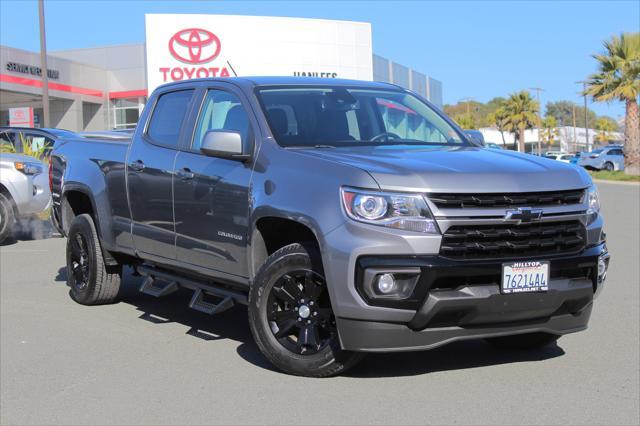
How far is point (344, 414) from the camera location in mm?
4617

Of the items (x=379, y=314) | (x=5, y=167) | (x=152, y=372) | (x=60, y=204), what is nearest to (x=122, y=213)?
(x=60, y=204)

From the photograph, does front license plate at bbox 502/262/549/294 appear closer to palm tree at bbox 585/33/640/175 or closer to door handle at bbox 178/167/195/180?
door handle at bbox 178/167/195/180

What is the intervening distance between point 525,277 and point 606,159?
5219 centimetres

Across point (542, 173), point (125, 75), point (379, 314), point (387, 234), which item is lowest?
point (379, 314)

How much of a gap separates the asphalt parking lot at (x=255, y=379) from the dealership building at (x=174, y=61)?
30047mm

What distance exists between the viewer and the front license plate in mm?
4863

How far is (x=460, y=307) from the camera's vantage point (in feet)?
15.6

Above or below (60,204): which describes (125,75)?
above

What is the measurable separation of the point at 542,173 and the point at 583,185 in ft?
1.19

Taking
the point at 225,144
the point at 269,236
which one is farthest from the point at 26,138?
the point at 269,236

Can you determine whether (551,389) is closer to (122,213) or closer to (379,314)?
(379,314)

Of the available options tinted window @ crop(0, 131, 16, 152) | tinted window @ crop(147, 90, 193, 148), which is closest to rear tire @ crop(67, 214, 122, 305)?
tinted window @ crop(147, 90, 193, 148)

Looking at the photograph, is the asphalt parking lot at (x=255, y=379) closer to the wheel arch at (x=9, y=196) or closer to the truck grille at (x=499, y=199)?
the truck grille at (x=499, y=199)

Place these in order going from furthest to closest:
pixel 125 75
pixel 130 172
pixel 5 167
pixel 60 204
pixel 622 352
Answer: pixel 125 75 < pixel 5 167 < pixel 60 204 < pixel 130 172 < pixel 622 352
